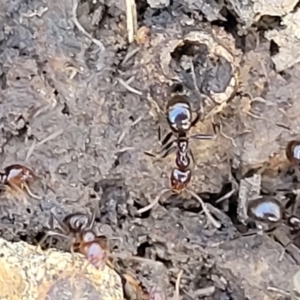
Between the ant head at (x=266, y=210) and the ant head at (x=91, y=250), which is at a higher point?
the ant head at (x=266, y=210)

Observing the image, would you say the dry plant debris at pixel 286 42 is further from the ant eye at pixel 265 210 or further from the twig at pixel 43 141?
the twig at pixel 43 141

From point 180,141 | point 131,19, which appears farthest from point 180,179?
point 131,19

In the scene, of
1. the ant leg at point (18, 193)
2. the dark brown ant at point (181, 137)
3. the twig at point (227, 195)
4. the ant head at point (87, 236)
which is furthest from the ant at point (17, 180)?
the twig at point (227, 195)

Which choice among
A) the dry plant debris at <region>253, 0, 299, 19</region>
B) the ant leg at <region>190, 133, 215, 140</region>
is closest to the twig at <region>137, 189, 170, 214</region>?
the ant leg at <region>190, 133, 215, 140</region>

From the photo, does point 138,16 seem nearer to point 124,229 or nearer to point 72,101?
point 72,101

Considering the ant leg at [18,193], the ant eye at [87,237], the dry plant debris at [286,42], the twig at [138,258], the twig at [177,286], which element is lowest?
the twig at [177,286]

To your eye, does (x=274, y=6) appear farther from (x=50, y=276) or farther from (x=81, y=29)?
(x=50, y=276)
